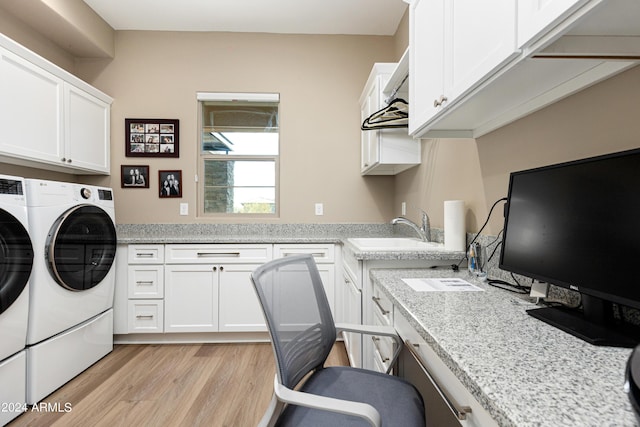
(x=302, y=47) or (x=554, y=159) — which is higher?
(x=302, y=47)

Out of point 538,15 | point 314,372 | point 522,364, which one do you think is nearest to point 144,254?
point 314,372

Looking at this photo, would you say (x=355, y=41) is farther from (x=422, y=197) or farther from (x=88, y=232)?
(x=88, y=232)

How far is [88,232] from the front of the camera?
221cm

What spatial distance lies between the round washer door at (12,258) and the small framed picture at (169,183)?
53.1 inches

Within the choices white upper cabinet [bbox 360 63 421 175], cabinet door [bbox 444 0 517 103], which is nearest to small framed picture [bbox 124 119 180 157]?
white upper cabinet [bbox 360 63 421 175]

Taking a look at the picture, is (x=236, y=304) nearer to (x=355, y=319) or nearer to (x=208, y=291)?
(x=208, y=291)

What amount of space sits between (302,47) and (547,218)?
285 centimetres

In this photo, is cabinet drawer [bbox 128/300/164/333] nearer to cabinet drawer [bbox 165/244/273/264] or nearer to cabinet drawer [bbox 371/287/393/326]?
cabinet drawer [bbox 165/244/273/264]

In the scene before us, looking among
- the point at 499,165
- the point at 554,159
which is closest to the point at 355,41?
the point at 499,165

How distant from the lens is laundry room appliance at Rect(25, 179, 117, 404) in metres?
1.81

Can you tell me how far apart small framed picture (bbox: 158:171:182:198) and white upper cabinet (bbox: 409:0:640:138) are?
2376 mm

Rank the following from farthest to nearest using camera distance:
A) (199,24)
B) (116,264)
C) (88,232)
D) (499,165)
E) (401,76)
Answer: (199,24), (116,264), (88,232), (401,76), (499,165)

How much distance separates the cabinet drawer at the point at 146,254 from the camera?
8.57 ft

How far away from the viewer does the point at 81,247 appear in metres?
2.13
